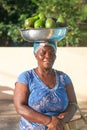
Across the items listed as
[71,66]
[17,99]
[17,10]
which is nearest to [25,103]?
[17,99]

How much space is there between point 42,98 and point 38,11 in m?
7.41

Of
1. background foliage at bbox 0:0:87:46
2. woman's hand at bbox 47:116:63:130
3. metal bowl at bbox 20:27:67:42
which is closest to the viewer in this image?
woman's hand at bbox 47:116:63:130

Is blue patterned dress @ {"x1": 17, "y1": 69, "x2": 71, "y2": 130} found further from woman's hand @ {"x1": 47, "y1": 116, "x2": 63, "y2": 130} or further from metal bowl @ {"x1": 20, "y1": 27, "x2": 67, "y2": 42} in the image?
metal bowl @ {"x1": 20, "y1": 27, "x2": 67, "y2": 42}

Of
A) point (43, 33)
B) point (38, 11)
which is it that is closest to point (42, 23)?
point (43, 33)

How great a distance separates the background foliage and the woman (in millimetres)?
5830

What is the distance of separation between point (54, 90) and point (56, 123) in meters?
0.26

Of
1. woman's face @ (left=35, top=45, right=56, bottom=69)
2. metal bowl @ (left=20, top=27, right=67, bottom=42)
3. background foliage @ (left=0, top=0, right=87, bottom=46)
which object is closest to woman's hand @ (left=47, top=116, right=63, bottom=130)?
woman's face @ (left=35, top=45, right=56, bottom=69)

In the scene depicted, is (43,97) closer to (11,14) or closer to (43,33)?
(43,33)

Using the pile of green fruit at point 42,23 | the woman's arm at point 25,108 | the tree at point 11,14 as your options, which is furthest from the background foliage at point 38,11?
the woman's arm at point 25,108

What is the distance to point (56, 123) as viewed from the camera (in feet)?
8.38

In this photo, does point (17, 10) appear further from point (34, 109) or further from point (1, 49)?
point (34, 109)

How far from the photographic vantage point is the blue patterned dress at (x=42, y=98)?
8.66 ft

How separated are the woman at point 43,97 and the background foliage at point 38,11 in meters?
5.83

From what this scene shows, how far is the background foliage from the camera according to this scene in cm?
940
